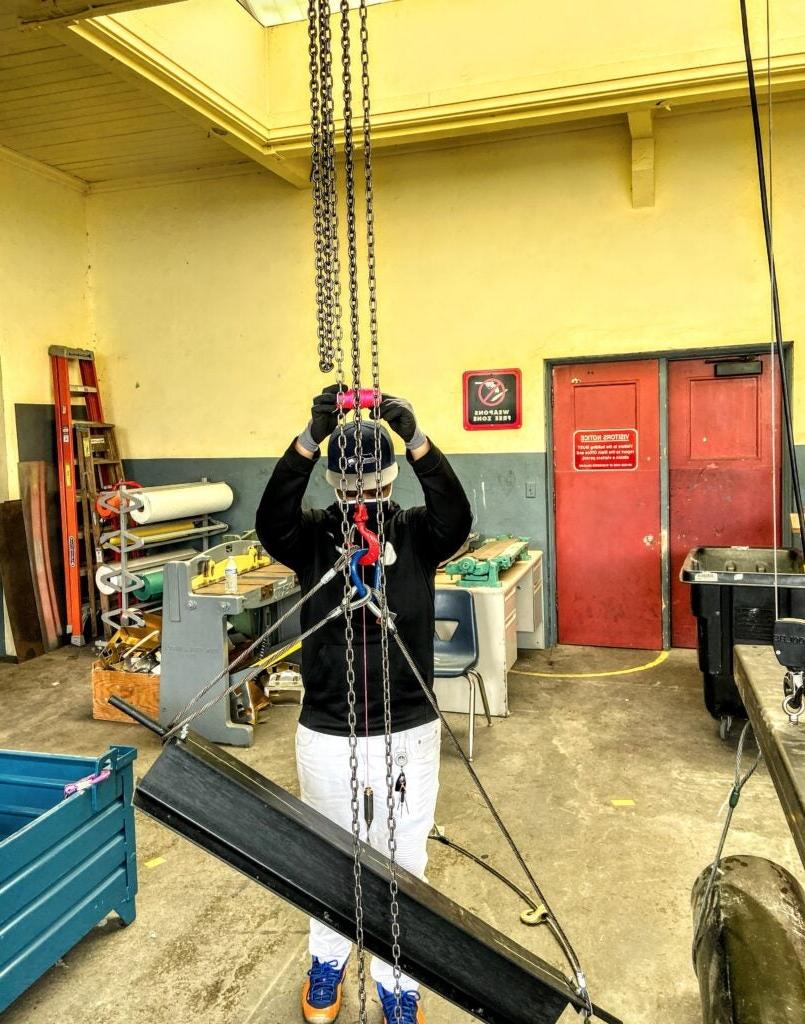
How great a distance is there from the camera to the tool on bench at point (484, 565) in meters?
4.09

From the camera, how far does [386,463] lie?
1950 millimetres

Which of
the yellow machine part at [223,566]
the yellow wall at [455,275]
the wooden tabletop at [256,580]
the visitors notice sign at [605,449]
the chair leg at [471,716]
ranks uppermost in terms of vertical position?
the yellow wall at [455,275]

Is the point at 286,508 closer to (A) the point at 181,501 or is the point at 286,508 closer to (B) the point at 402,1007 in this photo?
(B) the point at 402,1007

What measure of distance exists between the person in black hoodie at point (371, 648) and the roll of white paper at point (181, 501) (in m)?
3.23

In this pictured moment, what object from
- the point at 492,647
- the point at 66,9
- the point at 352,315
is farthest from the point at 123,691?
the point at 352,315

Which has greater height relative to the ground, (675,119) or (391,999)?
(675,119)

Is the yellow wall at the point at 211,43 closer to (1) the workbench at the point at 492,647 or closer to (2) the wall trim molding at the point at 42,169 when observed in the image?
(2) the wall trim molding at the point at 42,169

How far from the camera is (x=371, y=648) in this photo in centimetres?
194

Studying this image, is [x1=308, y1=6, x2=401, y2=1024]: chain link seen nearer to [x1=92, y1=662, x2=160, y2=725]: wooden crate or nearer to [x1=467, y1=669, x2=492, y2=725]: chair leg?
[x1=467, y1=669, x2=492, y2=725]: chair leg

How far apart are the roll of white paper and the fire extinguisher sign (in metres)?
1.90

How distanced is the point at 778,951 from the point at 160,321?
5647 millimetres

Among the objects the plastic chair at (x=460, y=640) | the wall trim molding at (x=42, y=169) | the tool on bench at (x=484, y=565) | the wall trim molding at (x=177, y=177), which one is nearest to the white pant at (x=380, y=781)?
the plastic chair at (x=460, y=640)

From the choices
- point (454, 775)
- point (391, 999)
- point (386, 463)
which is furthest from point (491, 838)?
point (386, 463)

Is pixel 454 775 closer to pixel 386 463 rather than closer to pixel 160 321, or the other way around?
pixel 386 463
